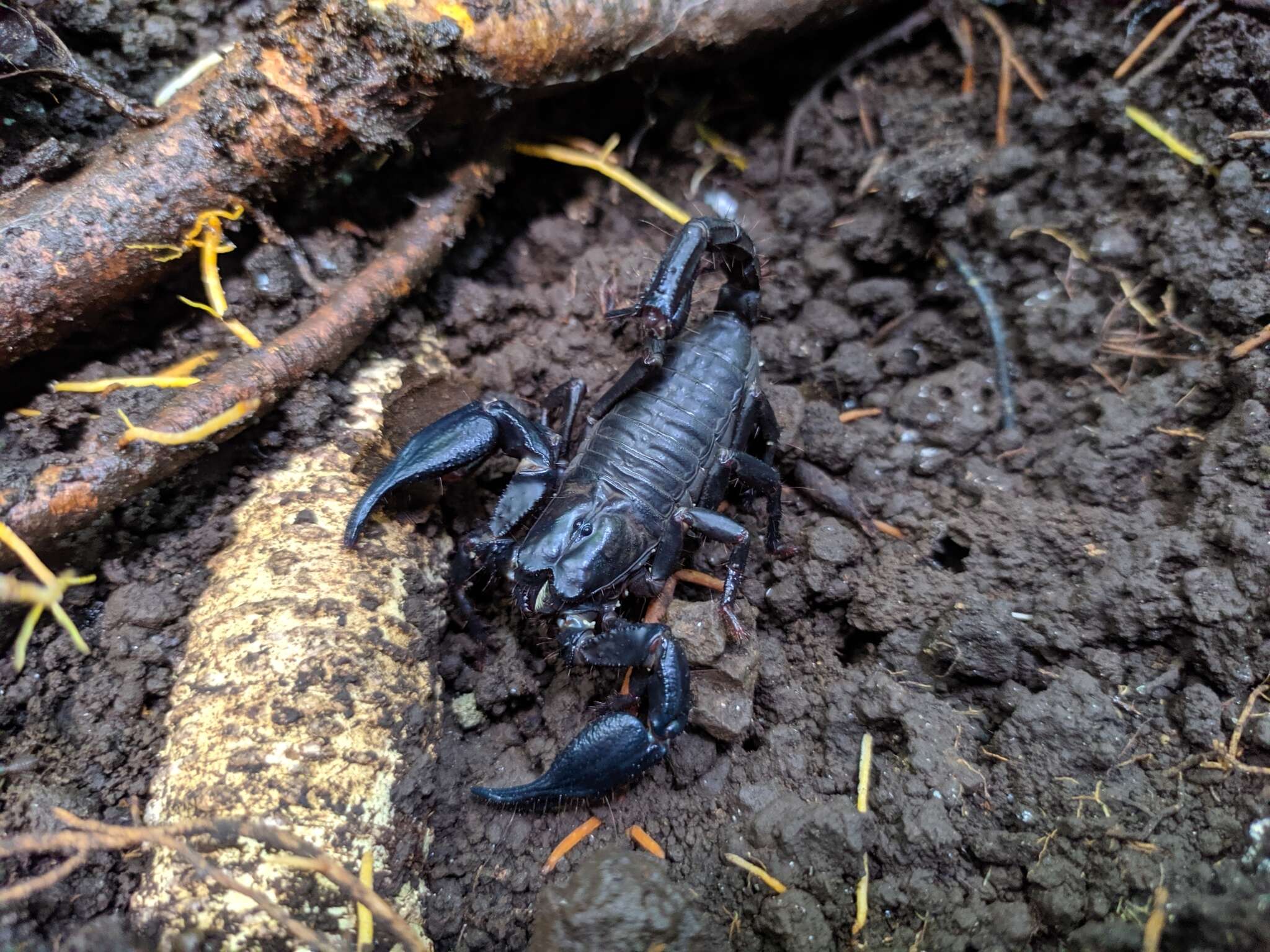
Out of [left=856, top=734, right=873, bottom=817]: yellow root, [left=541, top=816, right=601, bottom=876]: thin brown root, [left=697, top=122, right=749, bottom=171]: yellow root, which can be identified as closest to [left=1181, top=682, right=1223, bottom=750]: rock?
[left=856, top=734, right=873, bottom=817]: yellow root

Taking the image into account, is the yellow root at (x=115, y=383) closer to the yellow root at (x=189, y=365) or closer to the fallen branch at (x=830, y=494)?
the yellow root at (x=189, y=365)

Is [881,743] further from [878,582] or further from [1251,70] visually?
[1251,70]

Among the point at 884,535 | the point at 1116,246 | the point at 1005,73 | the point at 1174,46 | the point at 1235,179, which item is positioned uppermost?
the point at 1174,46

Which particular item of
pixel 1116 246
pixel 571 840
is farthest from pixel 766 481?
pixel 1116 246

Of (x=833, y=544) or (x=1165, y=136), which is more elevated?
(x=1165, y=136)

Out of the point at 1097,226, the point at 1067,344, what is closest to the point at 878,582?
the point at 1067,344

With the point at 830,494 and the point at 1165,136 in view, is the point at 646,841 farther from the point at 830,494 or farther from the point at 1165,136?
the point at 1165,136

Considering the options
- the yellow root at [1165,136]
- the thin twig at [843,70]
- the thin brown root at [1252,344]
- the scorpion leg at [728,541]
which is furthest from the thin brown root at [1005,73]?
the scorpion leg at [728,541]
